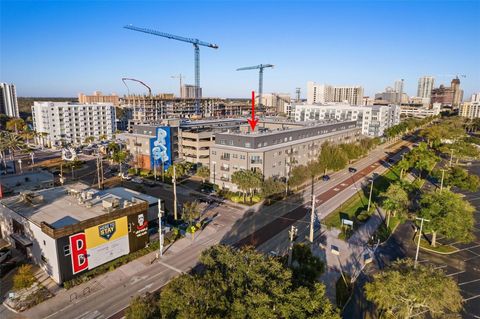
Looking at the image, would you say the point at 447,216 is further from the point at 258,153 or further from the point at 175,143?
the point at 175,143

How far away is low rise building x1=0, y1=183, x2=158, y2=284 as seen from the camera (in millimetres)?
31375

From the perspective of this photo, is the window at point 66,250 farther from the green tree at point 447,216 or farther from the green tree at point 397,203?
the green tree at point 447,216

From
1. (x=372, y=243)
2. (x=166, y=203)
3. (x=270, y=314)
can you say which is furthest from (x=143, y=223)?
(x=372, y=243)

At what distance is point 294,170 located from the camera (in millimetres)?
65438

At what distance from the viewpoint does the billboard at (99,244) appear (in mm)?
32188

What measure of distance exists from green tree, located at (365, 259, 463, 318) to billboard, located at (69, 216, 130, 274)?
2783 centimetres

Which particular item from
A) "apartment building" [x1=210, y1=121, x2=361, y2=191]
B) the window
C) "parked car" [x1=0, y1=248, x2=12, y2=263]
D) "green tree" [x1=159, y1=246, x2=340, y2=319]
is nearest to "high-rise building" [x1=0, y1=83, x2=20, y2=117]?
"apartment building" [x1=210, y1=121, x2=361, y2=191]

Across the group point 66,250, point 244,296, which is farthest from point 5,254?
point 244,296

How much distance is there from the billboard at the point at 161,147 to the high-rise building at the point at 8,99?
16776 cm

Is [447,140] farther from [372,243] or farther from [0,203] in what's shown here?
[0,203]

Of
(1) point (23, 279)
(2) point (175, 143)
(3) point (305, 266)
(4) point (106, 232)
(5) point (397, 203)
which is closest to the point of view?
(3) point (305, 266)

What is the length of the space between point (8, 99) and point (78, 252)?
678 feet

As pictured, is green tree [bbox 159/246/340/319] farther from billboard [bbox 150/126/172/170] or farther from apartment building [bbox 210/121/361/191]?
billboard [bbox 150/126/172/170]

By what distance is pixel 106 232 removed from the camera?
3462cm
